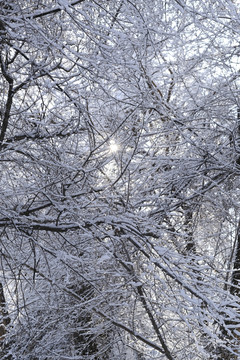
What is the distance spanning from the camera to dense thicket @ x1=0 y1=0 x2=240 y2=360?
3.20 meters

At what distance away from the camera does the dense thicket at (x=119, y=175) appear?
10.5 feet

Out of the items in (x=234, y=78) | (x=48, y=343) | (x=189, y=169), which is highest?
(x=234, y=78)

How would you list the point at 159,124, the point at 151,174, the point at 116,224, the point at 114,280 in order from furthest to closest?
1. the point at 159,124
2. the point at 151,174
3. the point at 114,280
4. the point at 116,224

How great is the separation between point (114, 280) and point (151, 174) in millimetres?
1365

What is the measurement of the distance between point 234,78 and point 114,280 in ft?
9.46

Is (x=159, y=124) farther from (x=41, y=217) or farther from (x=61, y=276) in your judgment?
(x=41, y=217)

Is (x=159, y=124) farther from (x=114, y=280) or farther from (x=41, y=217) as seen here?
(x=41, y=217)

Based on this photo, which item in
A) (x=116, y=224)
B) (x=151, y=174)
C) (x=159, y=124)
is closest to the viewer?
(x=116, y=224)

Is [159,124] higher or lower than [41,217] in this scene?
higher

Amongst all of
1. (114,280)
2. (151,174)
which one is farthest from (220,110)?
(114,280)

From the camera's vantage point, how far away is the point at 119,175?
3662 millimetres

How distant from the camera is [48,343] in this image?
512cm

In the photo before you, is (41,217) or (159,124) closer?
(41,217)

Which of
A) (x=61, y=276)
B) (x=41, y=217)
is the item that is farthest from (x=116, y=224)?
(x=61, y=276)
